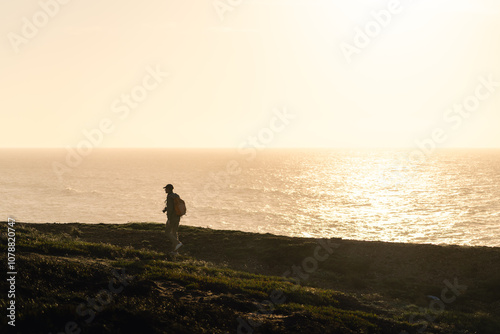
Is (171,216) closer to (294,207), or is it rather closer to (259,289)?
(259,289)

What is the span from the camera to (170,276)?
503 inches

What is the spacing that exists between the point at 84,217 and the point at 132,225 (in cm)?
4722

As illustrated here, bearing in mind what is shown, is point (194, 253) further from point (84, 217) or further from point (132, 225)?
point (84, 217)

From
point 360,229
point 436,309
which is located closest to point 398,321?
point 436,309
